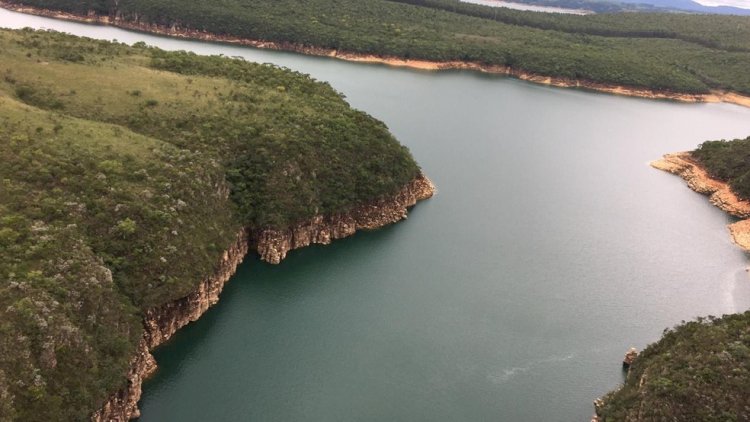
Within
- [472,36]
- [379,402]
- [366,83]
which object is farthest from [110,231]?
[472,36]

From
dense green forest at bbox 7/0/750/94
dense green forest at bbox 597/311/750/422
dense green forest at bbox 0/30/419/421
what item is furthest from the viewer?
dense green forest at bbox 7/0/750/94

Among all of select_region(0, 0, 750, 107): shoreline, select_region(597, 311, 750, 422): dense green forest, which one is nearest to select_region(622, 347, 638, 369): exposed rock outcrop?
select_region(597, 311, 750, 422): dense green forest

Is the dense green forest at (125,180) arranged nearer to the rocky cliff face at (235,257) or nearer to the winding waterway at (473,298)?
the rocky cliff face at (235,257)

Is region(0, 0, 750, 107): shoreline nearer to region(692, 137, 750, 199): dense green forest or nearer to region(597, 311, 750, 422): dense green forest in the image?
region(692, 137, 750, 199): dense green forest

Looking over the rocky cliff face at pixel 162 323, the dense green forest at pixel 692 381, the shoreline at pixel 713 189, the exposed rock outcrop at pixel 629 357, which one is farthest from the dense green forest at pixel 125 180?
the shoreline at pixel 713 189

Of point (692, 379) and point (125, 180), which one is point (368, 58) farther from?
point (692, 379)

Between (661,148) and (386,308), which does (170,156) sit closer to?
(386,308)

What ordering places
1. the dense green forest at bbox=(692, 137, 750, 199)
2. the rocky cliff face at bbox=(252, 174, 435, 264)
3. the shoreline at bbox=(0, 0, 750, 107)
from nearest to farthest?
the rocky cliff face at bbox=(252, 174, 435, 264)
the dense green forest at bbox=(692, 137, 750, 199)
the shoreline at bbox=(0, 0, 750, 107)
